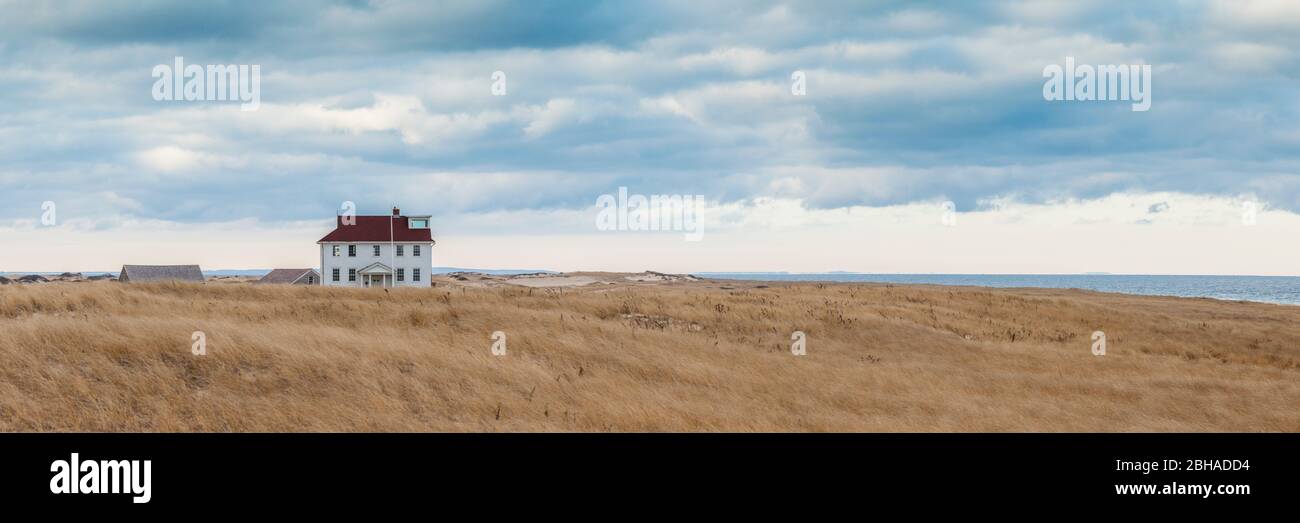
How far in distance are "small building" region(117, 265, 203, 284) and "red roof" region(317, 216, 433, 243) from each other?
53.7 ft

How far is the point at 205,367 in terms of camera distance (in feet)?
58.5

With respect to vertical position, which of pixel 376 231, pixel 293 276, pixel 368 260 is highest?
pixel 376 231

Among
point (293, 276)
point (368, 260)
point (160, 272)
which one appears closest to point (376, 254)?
point (368, 260)

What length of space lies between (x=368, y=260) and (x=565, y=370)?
1987 inches

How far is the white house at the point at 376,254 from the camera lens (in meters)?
67.1

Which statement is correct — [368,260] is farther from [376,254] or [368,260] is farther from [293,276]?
[293,276]

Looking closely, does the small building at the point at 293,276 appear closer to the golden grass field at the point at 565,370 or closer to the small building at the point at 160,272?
the small building at the point at 160,272

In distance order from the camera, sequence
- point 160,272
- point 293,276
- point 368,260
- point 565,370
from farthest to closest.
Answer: point 293,276, point 160,272, point 368,260, point 565,370

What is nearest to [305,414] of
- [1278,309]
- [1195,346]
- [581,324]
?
[581,324]

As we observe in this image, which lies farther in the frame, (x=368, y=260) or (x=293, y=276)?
(x=293, y=276)

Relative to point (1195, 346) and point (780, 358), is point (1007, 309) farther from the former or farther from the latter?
point (780, 358)

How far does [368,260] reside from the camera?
6725cm

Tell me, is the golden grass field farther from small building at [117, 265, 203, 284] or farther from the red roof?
small building at [117, 265, 203, 284]

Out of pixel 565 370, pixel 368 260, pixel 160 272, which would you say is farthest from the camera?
pixel 160 272
